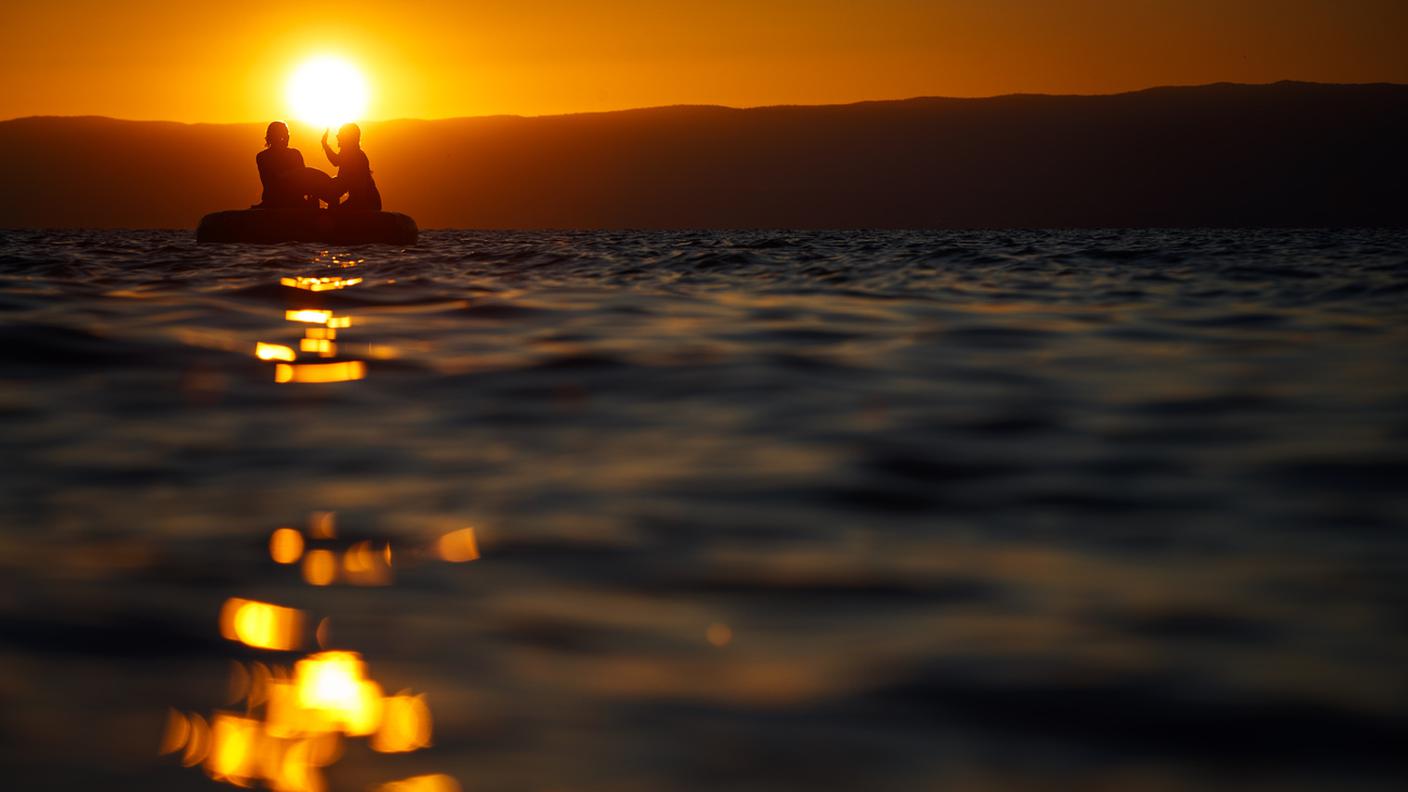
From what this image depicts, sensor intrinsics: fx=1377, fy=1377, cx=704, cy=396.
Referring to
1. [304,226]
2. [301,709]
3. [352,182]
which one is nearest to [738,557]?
[301,709]

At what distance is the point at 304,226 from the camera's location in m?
20.6

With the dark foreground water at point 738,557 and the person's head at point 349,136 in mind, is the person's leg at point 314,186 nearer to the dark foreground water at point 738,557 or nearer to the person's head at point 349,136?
the person's head at point 349,136

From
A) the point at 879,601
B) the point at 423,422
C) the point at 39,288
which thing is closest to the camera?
the point at 879,601

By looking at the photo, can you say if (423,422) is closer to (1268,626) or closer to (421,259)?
(1268,626)

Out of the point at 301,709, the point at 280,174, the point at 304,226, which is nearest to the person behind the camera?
the point at 301,709

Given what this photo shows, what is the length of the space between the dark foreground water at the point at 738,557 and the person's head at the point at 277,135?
18.3 meters

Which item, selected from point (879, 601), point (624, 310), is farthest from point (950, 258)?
point (879, 601)

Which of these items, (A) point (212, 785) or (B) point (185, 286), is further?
(B) point (185, 286)

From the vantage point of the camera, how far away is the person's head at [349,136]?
23.0 meters

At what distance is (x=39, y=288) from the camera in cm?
827

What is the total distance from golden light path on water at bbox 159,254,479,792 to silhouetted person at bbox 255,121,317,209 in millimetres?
21085

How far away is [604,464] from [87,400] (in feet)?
6.16

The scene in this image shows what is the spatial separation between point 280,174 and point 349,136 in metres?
1.35

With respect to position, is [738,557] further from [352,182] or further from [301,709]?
[352,182]
